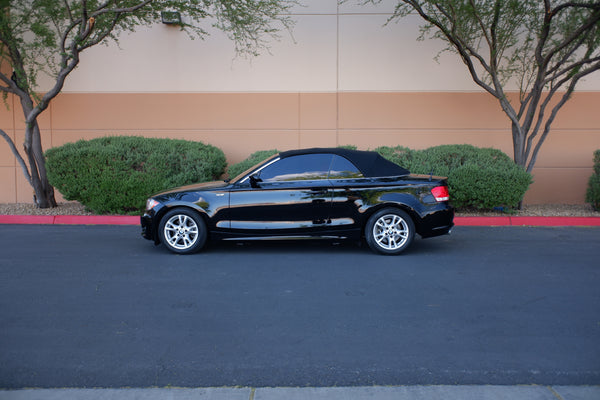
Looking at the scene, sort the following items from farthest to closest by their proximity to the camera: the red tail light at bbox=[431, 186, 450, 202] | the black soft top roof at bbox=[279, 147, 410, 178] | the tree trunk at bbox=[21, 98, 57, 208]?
the tree trunk at bbox=[21, 98, 57, 208] → the black soft top roof at bbox=[279, 147, 410, 178] → the red tail light at bbox=[431, 186, 450, 202]

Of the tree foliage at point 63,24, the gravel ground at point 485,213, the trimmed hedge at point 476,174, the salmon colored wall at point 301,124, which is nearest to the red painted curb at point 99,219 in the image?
the gravel ground at point 485,213

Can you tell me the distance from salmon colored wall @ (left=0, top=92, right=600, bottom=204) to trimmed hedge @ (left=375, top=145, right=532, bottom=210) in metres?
2.19

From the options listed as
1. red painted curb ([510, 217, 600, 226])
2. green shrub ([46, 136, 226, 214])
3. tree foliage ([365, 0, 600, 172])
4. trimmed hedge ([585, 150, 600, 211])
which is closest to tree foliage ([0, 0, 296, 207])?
green shrub ([46, 136, 226, 214])

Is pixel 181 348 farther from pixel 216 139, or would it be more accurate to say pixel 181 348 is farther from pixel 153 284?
pixel 216 139

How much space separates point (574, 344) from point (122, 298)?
427 centimetres

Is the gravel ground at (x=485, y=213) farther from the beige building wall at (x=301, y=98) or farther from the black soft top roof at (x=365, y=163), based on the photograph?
the black soft top roof at (x=365, y=163)

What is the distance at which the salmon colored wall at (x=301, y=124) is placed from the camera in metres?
13.3

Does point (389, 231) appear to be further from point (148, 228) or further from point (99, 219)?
point (99, 219)

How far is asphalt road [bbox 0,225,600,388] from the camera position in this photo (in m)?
3.82

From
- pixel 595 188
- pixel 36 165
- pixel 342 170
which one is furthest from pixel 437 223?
pixel 36 165


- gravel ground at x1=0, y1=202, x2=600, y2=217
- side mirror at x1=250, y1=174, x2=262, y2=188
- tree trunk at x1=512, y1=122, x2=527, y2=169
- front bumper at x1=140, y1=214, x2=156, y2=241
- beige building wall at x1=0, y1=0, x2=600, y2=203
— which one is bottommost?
gravel ground at x1=0, y1=202, x2=600, y2=217

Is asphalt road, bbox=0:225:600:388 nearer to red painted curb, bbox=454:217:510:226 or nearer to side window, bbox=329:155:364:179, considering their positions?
side window, bbox=329:155:364:179

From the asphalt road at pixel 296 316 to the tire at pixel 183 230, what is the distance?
18cm

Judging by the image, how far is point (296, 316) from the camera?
5.00 metres
